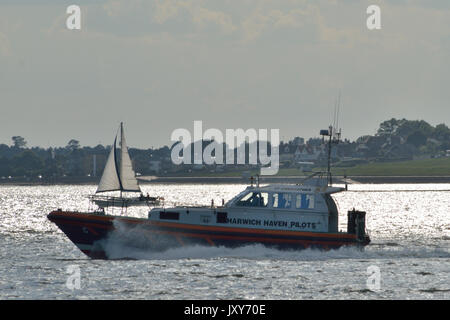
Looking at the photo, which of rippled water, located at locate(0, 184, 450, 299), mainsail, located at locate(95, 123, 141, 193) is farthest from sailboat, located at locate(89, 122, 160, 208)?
rippled water, located at locate(0, 184, 450, 299)

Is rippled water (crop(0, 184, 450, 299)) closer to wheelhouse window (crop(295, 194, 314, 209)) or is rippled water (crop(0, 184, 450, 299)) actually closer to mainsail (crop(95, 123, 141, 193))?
wheelhouse window (crop(295, 194, 314, 209))

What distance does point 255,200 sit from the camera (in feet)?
130

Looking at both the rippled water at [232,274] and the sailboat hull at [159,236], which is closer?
the rippled water at [232,274]

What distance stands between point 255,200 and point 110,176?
37.4 metres

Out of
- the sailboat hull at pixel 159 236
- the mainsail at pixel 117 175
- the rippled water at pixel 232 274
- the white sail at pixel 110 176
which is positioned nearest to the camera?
the rippled water at pixel 232 274

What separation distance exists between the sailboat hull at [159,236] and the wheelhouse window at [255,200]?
47.2 inches

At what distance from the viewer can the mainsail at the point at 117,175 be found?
7438 cm

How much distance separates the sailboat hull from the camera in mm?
39312

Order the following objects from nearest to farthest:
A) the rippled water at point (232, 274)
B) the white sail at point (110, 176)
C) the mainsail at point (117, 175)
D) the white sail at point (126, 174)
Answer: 1. the rippled water at point (232, 274)
2. the white sail at point (110, 176)
3. the mainsail at point (117, 175)
4. the white sail at point (126, 174)

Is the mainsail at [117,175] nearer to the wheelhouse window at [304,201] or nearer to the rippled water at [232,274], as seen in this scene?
the rippled water at [232,274]

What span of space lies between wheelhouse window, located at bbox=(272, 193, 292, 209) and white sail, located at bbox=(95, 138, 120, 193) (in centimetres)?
3600

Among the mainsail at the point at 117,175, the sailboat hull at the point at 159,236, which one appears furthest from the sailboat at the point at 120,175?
the sailboat hull at the point at 159,236
